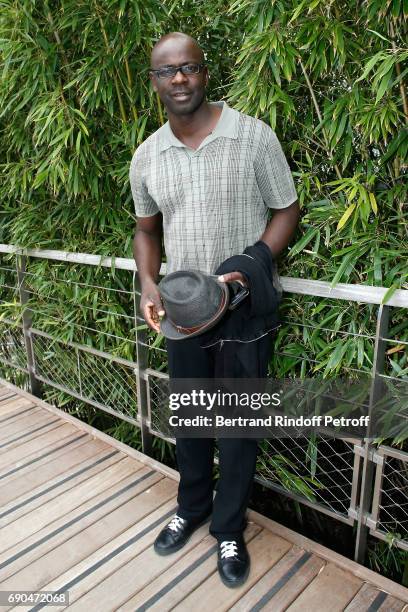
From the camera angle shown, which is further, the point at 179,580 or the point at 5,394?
the point at 5,394

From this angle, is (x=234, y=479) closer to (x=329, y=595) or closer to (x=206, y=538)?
(x=206, y=538)

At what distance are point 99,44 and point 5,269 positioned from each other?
1.54m

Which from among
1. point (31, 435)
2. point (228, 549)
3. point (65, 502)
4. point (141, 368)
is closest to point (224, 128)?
point (141, 368)

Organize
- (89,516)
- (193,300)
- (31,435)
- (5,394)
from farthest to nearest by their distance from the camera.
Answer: (5,394) → (31,435) → (89,516) → (193,300)

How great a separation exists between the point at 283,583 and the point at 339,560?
0.21 metres

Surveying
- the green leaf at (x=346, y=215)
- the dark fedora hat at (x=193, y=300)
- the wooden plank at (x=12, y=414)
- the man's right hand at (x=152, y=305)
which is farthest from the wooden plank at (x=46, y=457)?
the green leaf at (x=346, y=215)

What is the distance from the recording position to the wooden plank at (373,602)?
1.56 m

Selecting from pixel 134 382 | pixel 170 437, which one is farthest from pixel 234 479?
pixel 134 382

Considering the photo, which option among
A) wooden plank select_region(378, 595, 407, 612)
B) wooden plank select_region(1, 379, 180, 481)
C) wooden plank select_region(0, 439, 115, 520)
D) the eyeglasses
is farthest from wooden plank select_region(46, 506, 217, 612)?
the eyeglasses

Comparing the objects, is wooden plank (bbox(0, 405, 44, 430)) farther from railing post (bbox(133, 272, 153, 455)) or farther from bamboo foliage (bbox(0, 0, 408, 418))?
railing post (bbox(133, 272, 153, 455))

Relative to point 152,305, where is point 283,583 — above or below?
below

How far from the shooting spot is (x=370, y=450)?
1.67 m

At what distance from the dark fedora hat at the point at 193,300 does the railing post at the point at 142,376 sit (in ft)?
2.42

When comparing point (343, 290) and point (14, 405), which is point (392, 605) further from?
point (14, 405)
